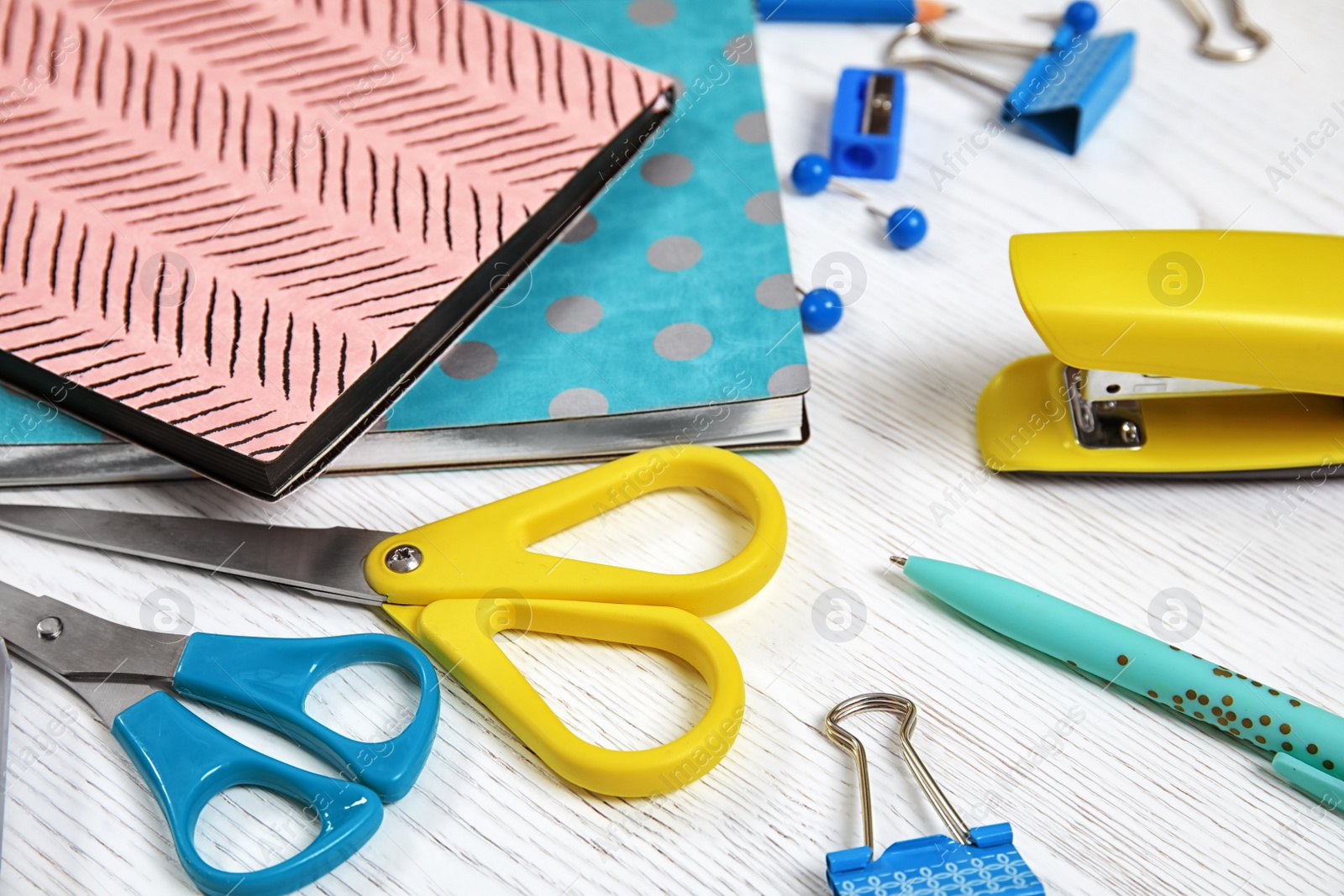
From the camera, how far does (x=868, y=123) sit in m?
0.77

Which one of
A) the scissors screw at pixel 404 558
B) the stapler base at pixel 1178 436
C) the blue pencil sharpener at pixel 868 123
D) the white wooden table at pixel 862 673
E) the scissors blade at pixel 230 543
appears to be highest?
the blue pencil sharpener at pixel 868 123

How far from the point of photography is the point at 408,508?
60 cm

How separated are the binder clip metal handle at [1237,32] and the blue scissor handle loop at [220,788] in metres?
0.79

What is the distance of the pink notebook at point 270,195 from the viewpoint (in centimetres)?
56

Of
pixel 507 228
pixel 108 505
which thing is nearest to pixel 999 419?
pixel 507 228

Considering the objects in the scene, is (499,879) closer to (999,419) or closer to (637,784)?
(637,784)

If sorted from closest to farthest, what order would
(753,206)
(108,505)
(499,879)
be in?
(499,879) → (108,505) → (753,206)

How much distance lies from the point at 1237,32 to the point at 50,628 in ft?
2.98

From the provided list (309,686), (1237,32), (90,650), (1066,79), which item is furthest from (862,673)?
(1237,32)

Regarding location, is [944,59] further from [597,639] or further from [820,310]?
[597,639]

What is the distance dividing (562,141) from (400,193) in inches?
4.1

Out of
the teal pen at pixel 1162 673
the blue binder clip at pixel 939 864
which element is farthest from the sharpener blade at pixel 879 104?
the blue binder clip at pixel 939 864

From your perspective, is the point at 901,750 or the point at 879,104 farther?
the point at 879,104

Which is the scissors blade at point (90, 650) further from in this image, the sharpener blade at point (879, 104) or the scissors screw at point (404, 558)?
the sharpener blade at point (879, 104)
